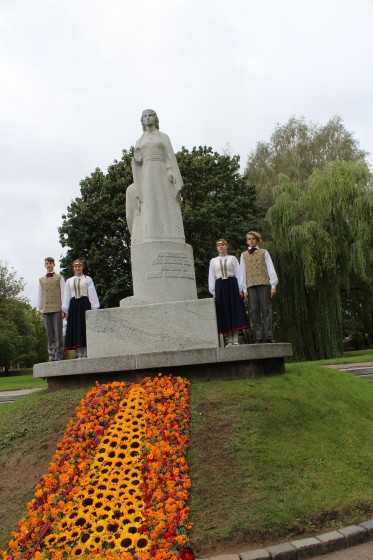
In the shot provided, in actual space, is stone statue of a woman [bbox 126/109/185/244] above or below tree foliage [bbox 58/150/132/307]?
below

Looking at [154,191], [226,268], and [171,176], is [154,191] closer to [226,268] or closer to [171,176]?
[171,176]

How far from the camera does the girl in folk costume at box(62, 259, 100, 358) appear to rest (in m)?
8.76

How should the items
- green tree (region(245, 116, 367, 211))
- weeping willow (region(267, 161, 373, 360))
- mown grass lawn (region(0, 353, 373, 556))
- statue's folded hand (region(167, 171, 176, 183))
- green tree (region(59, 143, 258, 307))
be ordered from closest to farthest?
mown grass lawn (region(0, 353, 373, 556)) < statue's folded hand (region(167, 171, 176, 183)) < weeping willow (region(267, 161, 373, 360)) < green tree (region(59, 143, 258, 307)) < green tree (region(245, 116, 367, 211))

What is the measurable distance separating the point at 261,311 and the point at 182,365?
6.38 ft

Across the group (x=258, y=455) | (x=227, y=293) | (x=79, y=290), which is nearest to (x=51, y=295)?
(x=79, y=290)

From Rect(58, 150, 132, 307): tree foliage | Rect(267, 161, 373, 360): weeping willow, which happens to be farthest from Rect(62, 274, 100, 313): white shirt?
Rect(58, 150, 132, 307): tree foliage

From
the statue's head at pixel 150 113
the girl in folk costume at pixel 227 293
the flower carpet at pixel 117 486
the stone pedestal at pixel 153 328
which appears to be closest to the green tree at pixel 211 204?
the statue's head at pixel 150 113

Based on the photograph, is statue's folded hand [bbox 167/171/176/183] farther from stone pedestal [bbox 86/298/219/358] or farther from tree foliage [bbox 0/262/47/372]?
tree foliage [bbox 0/262/47/372]

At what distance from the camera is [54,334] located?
919 cm

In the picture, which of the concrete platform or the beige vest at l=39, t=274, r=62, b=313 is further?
the beige vest at l=39, t=274, r=62, b=313

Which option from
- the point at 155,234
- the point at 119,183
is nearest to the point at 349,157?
the point at 119,183

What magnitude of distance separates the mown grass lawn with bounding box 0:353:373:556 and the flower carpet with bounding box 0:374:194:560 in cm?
23

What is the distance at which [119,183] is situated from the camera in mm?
25562

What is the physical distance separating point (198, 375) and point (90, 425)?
1.76m
